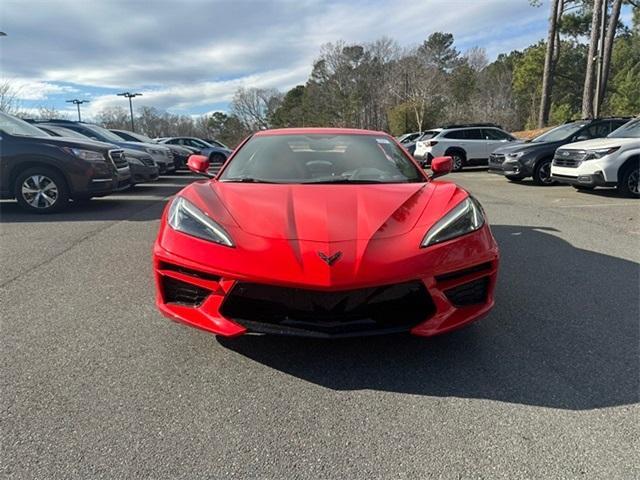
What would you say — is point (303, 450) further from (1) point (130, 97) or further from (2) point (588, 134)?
(1) point (130, 97)

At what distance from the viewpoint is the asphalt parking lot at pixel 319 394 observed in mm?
1757

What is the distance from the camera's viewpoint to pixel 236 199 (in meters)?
2.81

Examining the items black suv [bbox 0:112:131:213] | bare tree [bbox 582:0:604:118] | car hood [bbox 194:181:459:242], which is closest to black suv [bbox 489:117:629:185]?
car hood [bbox 194:181:459:242]

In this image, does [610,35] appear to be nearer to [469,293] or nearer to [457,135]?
[457,135]

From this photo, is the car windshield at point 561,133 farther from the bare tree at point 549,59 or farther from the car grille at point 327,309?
the bare tree at point 549,59

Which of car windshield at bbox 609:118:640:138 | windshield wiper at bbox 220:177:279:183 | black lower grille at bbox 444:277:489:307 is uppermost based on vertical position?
car windshield at bbox 609:118:640:138

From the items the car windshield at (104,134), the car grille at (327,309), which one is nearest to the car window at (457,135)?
the car windshield at (104,134)

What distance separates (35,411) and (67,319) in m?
1.10

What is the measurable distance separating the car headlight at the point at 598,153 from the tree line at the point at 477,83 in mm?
14991

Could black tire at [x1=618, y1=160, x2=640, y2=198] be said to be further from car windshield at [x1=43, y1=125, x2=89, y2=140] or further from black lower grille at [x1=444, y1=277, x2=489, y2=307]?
car windshield at [x1=43, y1=125, x2=89, y2=140]

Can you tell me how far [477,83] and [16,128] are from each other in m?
50.3

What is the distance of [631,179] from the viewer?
26.2 ft

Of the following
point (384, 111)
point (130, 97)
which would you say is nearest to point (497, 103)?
point (384, 111)

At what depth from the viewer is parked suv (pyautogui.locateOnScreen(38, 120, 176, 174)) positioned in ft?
37.2
